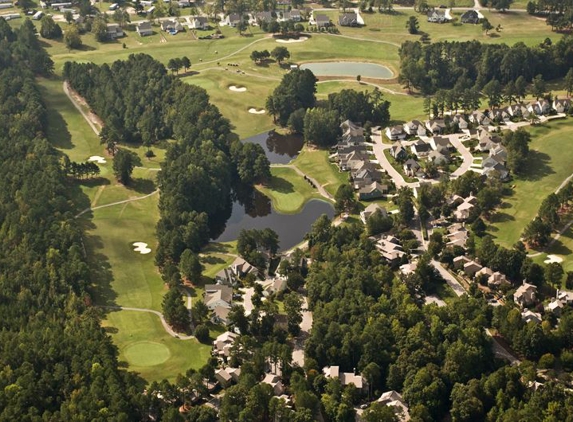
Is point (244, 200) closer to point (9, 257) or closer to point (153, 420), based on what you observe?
point (9, 257)

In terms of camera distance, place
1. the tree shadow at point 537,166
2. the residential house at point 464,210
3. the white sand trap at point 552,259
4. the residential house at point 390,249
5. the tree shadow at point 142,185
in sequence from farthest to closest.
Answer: the tree shadow at point 142,185 < the tree shadow at point 537,166 < the residential house at point 464,210 < the residential house at point 390,249 < the white sand trap at point 552,259

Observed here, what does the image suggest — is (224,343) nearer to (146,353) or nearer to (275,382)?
(146,353)

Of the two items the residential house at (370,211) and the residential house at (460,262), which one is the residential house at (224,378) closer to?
the residential house at (460,262)

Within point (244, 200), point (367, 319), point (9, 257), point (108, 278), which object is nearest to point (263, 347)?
point (367, 319)

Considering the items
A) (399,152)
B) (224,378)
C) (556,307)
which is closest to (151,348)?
(224,378)

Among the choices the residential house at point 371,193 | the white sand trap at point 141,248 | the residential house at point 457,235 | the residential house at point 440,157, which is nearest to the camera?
the residential house at point 457,235

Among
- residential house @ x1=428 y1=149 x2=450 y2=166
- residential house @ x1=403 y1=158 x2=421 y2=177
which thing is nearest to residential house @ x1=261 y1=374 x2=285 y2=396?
residential house @ x1=403 y1=158 x2=421 y2=177

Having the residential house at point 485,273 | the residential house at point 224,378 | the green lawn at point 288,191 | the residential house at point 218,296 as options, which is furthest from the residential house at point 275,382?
the green lawn at point 288,191
